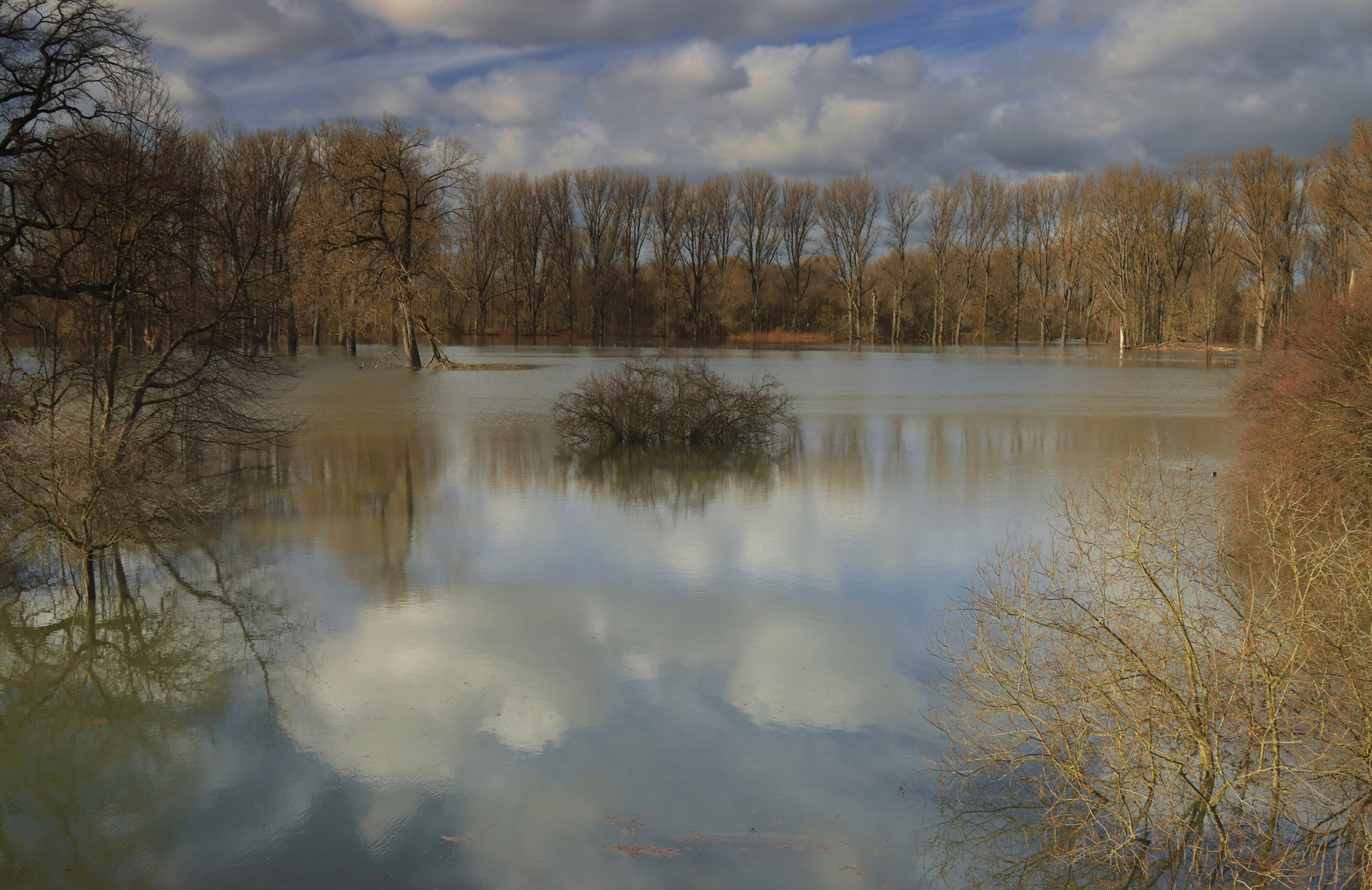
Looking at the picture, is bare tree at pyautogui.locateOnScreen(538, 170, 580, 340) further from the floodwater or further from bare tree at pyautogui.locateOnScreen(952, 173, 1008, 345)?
the floodwater

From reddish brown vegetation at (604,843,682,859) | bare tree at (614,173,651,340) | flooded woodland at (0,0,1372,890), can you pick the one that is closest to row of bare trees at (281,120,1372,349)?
bare tree at (614,173,651,340)

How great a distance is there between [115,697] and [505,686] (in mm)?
3034

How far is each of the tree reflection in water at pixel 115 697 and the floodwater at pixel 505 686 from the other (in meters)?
0.03

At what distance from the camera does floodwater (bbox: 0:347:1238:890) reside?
218 inches

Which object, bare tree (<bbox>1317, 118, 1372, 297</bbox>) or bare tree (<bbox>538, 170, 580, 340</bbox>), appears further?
bare tree (<bbox>538, 170, 580, 340</bbox>)

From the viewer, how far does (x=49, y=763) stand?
6641 millimetres

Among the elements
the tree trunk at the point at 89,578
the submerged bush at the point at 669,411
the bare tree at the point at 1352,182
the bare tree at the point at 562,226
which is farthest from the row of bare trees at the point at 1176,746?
the bare tree at the point at 562,226

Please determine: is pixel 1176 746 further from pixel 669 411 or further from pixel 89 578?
pixel 669 411

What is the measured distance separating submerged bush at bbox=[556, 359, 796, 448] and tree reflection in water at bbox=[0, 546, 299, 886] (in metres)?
9.84

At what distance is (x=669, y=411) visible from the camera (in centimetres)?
2072

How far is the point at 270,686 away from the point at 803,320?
7563 cm

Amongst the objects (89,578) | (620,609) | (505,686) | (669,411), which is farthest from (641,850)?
(669,411)

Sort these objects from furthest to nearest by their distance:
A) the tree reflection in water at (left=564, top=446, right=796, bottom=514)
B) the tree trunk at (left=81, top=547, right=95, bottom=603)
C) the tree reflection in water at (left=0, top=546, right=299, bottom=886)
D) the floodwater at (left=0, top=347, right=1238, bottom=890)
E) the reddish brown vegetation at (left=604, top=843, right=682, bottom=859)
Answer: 1. the tree reflection in water at (left=564, top=446, right=796, bottom=514)
2. the tree trunk at (left=81, top=547, right=95, bottom=603)
3. the tree reflection in water at (left=0, top=546, right=299, bottom=886)
4. the floodwater at (left=0, top=347, right=1238, bottom=890)
5. the reddish brown vegetation at (left=604, top=843, right=682, bottom=859)

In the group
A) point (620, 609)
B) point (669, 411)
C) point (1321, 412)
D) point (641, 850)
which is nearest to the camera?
point (641, 850)
